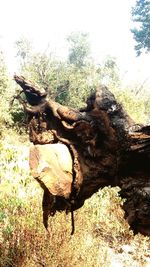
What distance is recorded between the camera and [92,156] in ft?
7.55

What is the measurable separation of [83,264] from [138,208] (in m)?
2.07

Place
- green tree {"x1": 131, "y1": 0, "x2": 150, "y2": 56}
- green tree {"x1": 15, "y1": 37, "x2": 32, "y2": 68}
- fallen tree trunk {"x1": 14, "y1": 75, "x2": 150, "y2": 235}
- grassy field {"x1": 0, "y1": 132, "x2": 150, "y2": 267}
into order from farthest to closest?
1. green tree {"x1": 15, "y1": 37, "x2": 32, "y2": 68}
2. green tree {"x1": 131, "y1": 0, "x2": 150, "y2": 56}
3. grassy field {"x1": 0, "y1": 132, "x2": 150, "y2": 267}
4. fallen tree trunk {"x1": 14, "y1": 75, "x2": 150, "y2": 235}

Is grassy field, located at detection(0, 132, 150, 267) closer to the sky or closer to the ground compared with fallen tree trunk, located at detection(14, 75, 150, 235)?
closer to the ground

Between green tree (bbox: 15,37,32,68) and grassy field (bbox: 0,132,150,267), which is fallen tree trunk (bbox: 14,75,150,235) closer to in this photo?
grassy field (bbox: 0,132,150,267)

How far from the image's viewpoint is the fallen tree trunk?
2.15 meters

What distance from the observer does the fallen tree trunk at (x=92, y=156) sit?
2.15 m

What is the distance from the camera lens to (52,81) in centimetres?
2808

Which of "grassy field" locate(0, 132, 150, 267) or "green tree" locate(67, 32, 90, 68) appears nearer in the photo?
"grassy field" locate(0, 132, 150, 267)

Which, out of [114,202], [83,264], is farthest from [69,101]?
[83,264]

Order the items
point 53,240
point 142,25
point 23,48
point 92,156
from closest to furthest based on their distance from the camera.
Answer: point 92,156 < point 53,240 < point 142,25 < point 23,48

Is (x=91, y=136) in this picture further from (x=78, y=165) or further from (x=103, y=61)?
(x=103, y=61)

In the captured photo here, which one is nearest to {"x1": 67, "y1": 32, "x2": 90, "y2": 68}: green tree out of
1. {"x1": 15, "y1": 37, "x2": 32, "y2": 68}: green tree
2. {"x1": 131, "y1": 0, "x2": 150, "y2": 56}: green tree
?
{"x1": 15, "y1": 37, "x2": 32, "y2": 68}: green tree

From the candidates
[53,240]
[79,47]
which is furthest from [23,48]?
[53,240]

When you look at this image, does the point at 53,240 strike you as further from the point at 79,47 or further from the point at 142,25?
the point at 79,47
